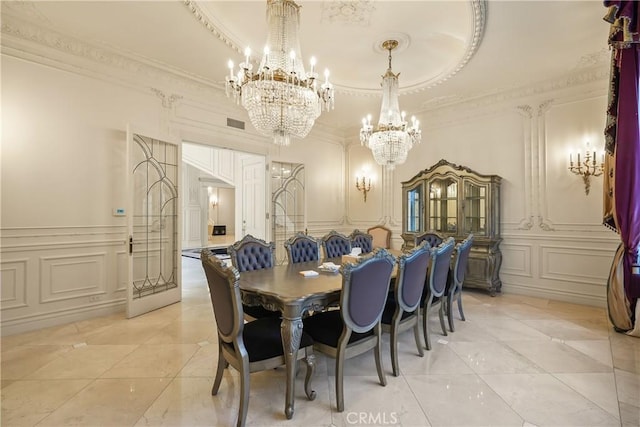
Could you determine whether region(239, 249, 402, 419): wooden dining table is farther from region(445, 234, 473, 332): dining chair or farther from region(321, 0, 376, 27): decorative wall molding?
region(321, 0, 376, 27): decorative wall molding

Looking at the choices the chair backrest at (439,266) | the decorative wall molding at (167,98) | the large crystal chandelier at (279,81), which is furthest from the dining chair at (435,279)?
the decorative wall molding at (167,98)

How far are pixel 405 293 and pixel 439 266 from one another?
0.66m

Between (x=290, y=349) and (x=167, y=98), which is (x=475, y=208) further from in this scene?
(x=167, y=98)

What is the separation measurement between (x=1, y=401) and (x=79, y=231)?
1940 millimetres

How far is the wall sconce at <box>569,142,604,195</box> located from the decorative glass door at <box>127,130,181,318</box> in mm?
5298

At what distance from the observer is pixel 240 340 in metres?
1.86

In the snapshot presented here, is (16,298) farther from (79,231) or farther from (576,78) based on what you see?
(576,78)

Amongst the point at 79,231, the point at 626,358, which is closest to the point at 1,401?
the point at 79,231

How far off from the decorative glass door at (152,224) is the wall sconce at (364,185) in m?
3.62

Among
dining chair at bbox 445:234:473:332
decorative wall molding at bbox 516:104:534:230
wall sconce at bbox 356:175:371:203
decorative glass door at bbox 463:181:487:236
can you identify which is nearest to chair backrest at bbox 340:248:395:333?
dining chair at bbox 445:234:473:332

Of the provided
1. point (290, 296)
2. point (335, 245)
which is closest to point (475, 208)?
point (335, 245)

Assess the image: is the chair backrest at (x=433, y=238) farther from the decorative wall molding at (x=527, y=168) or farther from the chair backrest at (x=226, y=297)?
the chair backrest at (x=226, y=297)

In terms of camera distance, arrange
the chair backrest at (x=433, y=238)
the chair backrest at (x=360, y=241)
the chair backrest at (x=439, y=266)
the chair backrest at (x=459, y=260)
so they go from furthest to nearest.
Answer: the chair backrest at (x=360, y=241) → the chair backrest at (x=433, y=238) → the chair backrest at (x=459, y=260) → the chair backrest at (x=439, y=266)

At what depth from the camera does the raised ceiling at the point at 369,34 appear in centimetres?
297
